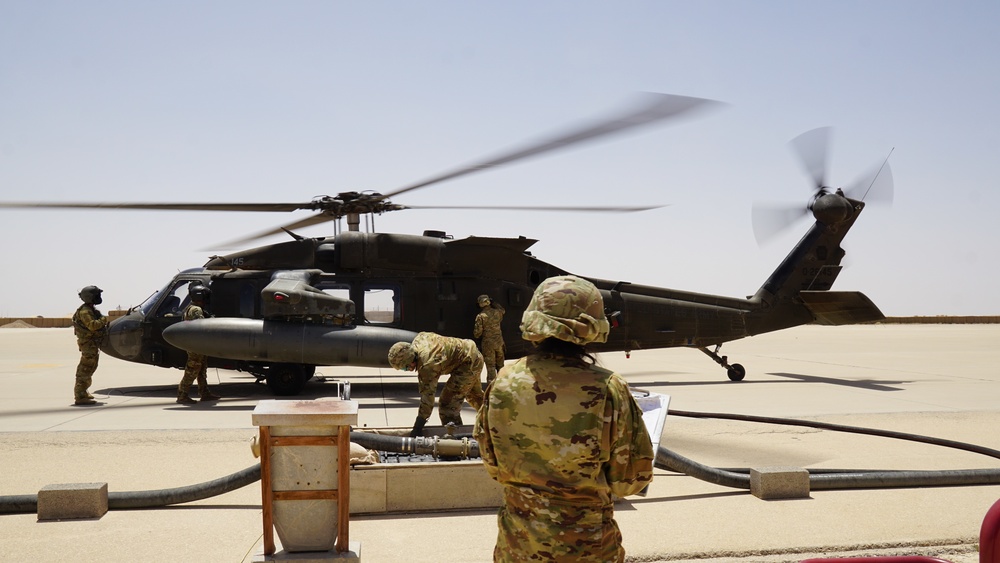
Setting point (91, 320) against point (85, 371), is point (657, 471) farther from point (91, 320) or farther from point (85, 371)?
point (91, 320)

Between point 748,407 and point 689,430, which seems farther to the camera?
point 748,407

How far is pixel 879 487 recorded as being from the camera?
569 centimetres

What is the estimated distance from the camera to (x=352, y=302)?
1155 cm

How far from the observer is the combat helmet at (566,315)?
267cm

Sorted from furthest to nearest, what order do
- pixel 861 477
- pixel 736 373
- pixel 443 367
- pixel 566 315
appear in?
pixel 736 373, pixel 443 367, pixel 861 477, pixel 566 315

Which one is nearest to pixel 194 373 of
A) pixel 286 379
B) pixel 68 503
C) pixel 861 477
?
pixel 286 379

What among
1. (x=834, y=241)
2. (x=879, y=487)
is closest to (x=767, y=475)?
(x=879, y=487)

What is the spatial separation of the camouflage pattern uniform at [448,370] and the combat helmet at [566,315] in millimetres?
4300

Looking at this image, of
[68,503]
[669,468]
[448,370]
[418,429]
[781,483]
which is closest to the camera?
[68,503]

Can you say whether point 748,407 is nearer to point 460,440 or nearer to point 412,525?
point 460,440

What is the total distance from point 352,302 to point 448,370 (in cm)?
477

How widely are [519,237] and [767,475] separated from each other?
7.21m

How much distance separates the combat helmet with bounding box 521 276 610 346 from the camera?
8.75ft

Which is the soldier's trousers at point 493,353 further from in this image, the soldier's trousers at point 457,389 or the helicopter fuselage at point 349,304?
the soldier's trousers at point 457,389
